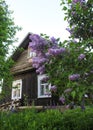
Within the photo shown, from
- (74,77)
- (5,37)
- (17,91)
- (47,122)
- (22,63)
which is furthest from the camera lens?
(22,63)

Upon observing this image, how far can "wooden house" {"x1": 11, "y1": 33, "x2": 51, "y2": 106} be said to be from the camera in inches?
753

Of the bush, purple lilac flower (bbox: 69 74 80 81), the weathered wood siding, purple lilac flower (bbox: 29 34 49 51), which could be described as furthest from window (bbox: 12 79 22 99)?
purple lilac flower (bbox: 69 74 80 81)

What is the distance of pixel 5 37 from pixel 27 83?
4918 mm

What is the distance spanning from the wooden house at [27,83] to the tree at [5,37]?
149 centimetres

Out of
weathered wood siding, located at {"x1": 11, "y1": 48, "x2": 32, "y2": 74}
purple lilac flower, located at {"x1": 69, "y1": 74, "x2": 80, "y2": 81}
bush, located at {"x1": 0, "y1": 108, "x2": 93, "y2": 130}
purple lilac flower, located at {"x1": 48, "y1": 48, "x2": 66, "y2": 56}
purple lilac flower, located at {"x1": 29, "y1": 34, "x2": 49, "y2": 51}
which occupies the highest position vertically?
weathered wood siding, located at {"x1": 11, "y1": 48, "x2": 32, "y2": 74}

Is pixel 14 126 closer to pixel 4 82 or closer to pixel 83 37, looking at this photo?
pixel 83 37

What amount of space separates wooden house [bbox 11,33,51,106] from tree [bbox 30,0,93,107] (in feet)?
36.7

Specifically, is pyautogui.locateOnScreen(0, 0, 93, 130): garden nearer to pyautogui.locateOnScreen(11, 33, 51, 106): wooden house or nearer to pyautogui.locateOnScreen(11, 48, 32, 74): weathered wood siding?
pyautogui.locateOnScreen(11, 33, 51, 106): wooden house

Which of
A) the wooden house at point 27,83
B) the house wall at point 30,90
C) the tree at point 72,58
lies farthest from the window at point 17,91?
the tree at point 72,58

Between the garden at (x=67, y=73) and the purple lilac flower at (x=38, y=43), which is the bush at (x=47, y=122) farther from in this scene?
the purple lilac flower at (x=38, y=43)

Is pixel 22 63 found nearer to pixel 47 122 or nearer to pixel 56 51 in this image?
pixel 56 51

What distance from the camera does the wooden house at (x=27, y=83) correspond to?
62.7 feet

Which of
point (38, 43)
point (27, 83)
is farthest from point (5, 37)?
point (38, 43)

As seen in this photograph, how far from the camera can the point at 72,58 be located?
5836 millimetres
